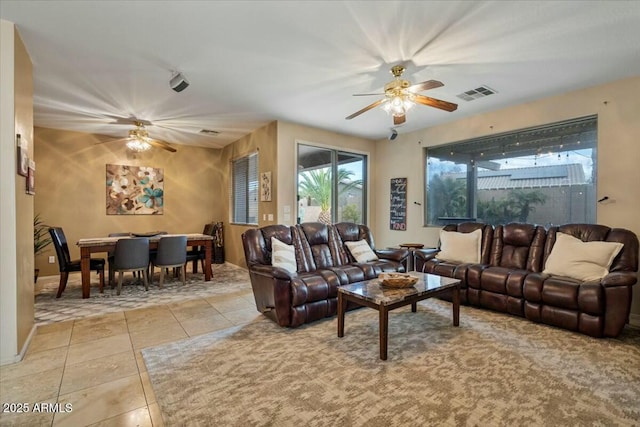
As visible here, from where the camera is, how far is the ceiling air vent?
369 cm

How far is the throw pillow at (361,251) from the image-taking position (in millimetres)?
4100

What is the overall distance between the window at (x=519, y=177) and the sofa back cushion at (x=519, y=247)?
533mm

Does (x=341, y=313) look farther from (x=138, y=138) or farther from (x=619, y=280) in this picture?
(x=138, y=138)

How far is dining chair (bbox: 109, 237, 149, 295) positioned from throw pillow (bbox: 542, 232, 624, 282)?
211 inches

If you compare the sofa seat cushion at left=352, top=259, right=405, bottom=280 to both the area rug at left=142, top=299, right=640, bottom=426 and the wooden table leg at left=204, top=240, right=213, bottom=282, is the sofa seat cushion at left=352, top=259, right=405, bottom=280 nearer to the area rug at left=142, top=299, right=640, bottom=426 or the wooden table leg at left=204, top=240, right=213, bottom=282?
the area rug at left=142, top=299, right=640, bottom=426

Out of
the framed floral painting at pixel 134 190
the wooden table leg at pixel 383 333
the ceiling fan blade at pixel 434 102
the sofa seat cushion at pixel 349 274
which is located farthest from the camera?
the framed floral painting at pixel 134 190

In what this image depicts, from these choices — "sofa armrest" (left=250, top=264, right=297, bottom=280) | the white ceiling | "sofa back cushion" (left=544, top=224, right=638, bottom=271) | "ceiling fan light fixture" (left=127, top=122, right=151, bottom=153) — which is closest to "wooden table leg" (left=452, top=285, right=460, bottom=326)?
"sofa back cushion" (left=544, top=224, right=638, bottom=271)

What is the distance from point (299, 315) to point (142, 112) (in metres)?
3.89

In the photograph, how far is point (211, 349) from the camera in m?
2.62

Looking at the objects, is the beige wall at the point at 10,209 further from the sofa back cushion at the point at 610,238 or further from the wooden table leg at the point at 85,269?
the sofa back cushion at the point at 610,238

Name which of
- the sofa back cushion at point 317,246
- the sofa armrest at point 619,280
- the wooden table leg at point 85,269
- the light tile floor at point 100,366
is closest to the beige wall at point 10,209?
the light tile floor at point 100,366

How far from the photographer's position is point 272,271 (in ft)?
10.1

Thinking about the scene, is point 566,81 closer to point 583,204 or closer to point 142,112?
point 583,204

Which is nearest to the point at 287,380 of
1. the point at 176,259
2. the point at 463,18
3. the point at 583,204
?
the point at 463,18
